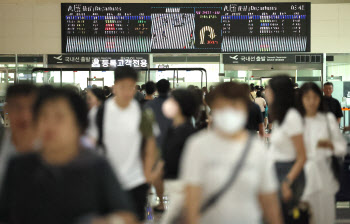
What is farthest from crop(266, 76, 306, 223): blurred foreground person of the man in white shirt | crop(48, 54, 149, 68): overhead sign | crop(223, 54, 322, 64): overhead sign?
crop(223, 54, 322, 64): overhead sign

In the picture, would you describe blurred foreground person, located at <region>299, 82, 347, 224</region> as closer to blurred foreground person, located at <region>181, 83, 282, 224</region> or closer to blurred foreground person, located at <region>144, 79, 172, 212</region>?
blurred foreground person, located at <region>181, 83, 282, 224</region>

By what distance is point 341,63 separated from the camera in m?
16.8

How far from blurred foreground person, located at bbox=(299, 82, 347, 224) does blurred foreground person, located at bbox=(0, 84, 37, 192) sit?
2198mm

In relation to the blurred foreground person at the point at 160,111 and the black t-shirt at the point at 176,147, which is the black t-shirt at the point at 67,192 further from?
the blurred foreground person at the point at 160,111

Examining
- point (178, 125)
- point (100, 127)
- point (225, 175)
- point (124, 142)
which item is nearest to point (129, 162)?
point (124, 142)

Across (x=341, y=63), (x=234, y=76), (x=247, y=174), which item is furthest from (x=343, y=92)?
(x=247, y=174)

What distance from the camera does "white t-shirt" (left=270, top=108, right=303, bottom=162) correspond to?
3439 millimetres

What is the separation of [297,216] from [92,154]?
2.04 m

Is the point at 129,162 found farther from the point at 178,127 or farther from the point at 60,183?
the point at 60,183

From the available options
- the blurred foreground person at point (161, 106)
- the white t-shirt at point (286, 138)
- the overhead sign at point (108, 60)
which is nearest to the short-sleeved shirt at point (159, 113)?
the blurred foreground person at point (161, 106)

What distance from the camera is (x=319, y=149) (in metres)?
3.87

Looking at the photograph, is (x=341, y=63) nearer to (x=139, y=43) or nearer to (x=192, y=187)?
(x=139, y=43)

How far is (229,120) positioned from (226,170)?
21 cm

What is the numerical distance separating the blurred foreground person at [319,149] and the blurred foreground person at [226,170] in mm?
1709
